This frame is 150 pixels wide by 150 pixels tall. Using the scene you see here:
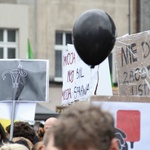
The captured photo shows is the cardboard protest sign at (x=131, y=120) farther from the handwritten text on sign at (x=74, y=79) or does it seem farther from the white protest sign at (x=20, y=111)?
the white protest sign at (x=20, y=111)

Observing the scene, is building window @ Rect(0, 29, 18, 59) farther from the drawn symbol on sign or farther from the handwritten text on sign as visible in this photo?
the drawn symbol on sign

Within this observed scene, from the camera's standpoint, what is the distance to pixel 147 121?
442cm

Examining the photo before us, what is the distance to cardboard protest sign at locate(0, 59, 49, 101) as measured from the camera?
802 cm

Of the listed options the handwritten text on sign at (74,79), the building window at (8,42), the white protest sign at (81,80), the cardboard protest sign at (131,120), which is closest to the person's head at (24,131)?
the white protest sign at (81,80)

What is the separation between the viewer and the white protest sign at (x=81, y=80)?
7551 millimetres

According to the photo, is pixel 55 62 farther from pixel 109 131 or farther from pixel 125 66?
pixel 109 131

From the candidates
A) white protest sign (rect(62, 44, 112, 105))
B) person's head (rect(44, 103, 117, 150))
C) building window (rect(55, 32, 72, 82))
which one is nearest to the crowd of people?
person's head (rect(44, 103, 117, 150))

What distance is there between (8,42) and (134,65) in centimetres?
1779

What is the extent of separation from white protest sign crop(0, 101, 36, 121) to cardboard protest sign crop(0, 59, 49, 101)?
0.07 metres

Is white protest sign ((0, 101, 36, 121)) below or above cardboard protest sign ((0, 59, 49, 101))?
below

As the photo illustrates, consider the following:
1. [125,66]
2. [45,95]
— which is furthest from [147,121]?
[45,95]

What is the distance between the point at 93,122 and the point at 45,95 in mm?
5839

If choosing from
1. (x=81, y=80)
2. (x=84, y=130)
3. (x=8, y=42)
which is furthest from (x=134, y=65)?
(x=8, y=42)

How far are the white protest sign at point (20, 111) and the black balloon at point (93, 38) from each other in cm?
268
